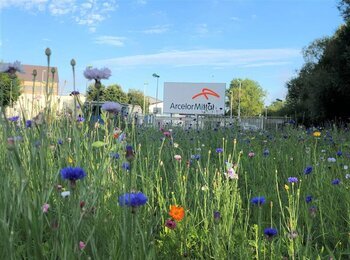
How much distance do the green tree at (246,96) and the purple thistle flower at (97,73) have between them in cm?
7033

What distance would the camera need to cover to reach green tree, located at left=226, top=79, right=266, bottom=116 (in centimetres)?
7356

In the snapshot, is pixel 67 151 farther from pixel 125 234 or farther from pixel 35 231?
pixel 125 234

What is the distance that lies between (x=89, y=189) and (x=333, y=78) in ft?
51.5

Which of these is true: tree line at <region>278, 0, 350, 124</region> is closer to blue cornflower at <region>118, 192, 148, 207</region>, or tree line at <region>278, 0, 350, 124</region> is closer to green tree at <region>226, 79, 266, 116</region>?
blue cornflower at <region>118, 192, 148, 207</region>

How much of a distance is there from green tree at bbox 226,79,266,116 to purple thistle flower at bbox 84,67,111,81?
70335 mm

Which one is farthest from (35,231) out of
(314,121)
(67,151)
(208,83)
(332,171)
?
(208,83)

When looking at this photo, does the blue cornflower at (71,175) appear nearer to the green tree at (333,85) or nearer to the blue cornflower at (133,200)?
the blue cornflower at (133,200)

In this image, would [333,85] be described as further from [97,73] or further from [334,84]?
[97,73]

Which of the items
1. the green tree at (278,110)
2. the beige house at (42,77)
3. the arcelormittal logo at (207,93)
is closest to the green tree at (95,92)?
the beige house at (42,77)

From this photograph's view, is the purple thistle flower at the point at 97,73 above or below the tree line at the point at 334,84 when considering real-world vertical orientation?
below

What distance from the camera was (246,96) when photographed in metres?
75.7

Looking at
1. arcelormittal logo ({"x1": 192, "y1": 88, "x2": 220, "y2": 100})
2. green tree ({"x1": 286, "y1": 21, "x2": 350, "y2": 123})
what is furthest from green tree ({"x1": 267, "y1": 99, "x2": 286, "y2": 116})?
green tree ({"x1": 286, "y1": 21, "x2": 350, "y2": 123})

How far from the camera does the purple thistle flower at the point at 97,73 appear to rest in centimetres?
174

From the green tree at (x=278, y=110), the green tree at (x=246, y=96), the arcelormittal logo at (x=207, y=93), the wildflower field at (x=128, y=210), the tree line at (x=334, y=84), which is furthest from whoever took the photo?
the green tree at (x=246, y=96)
